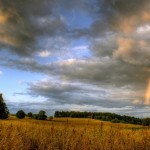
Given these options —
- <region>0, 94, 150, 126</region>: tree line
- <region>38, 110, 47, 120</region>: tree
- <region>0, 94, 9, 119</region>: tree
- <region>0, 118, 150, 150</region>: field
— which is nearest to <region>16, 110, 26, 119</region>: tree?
<region>0, 94, 150, 126</region>: tree line

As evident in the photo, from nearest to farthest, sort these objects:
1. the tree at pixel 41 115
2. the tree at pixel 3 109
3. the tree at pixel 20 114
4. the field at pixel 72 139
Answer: the field at pixel 72 139 < the tree at pixel 3 109 < the tree at pixel 41 115 < the tree at pixel 20 114

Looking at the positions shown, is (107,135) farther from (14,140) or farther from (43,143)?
(14,140)

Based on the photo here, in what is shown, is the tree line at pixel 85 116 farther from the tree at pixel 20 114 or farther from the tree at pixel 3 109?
the tree at pixel 3 109

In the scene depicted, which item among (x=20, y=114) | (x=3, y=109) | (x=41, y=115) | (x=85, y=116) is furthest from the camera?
(x=85, y=116)

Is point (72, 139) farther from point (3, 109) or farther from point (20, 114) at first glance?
point (20, 114)

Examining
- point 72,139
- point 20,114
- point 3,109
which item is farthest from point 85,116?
point 72,139

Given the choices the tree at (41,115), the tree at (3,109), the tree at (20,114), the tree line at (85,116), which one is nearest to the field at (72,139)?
the tree at (3,109)

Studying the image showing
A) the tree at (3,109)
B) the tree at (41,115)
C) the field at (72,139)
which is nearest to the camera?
the field at (72,139)

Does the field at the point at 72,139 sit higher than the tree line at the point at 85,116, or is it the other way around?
the tree line at the point at 85,116

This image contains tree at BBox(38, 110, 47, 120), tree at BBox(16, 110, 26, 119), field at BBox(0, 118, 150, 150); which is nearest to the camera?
field at BBox(0, 118, 150, 150)

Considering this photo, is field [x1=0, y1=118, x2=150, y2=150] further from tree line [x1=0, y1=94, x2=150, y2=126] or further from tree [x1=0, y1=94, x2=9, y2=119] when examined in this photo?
tree line [x1=0, y1=94, x2=150, y2=126]

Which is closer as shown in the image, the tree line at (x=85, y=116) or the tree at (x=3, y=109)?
the tree at (x=3, y=109)

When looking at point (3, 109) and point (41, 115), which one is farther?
point (41, 115)

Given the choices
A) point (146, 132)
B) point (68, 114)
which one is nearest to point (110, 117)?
point (68, 114)
